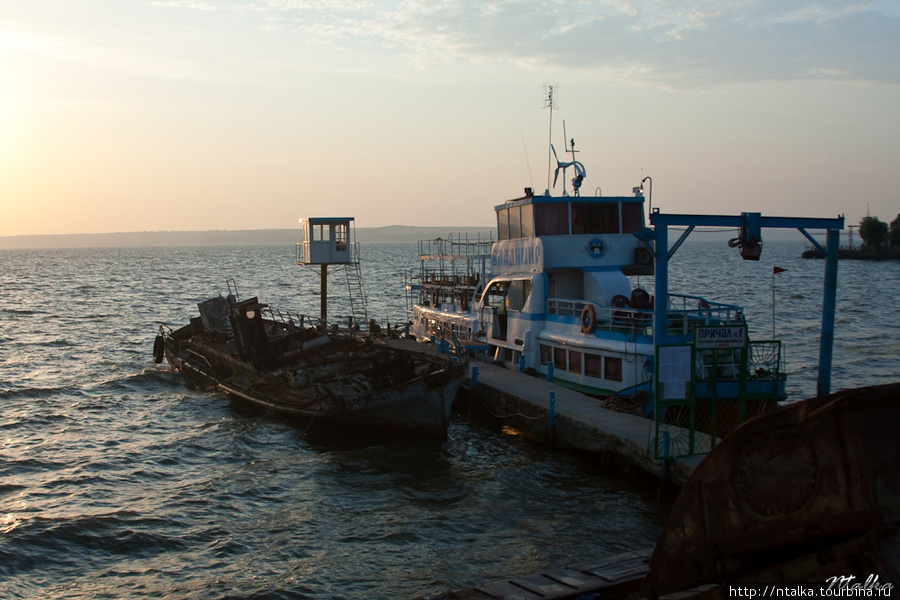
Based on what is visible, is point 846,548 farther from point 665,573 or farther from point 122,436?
point 122,436

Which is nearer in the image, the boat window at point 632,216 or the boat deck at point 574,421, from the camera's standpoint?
the boat deck at point 574,421

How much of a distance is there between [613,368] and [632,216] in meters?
6.34

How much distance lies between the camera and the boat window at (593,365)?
76.2ft

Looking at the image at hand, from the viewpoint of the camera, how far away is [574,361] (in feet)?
79.8

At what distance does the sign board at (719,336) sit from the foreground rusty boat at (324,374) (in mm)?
7480

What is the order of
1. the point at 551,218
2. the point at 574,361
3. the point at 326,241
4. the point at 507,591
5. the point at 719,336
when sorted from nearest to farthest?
the point at 507,591, the point at 719,336, the point at 574,361, the point at 551,218, the point at 326,241

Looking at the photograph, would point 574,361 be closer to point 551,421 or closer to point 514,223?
point 551,421


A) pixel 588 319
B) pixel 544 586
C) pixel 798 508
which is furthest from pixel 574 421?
pixel 798 508

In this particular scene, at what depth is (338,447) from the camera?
21.6 m

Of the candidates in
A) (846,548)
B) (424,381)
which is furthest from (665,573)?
(424,381)

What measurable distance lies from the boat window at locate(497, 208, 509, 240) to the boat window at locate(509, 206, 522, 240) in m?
0.38

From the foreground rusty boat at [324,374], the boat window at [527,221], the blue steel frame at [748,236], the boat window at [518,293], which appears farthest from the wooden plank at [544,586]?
the boat window at [518,293]

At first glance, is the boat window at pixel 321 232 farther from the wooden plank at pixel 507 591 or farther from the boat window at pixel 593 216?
the wooden plank at pixel 507 591

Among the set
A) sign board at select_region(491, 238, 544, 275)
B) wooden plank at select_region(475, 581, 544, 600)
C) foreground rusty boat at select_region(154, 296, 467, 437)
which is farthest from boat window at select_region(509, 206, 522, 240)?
wooden plank at select_region(475, 581, 544, 600)
